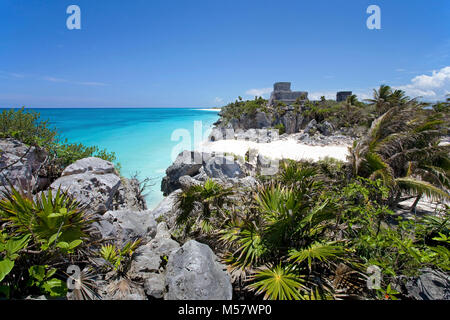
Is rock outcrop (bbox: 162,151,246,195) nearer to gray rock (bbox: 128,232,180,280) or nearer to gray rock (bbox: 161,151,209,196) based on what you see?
gray rock (bbox: 161,151,209,196)

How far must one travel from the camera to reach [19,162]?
4.33 m

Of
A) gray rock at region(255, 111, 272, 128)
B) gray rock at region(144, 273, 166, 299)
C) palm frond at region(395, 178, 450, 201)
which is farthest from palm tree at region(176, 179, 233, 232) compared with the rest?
gray rock at region(255, 111, 272, 128)

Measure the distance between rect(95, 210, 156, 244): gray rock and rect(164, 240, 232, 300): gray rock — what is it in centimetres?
132

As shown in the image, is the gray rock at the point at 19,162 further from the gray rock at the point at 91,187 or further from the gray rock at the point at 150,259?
the gray rock at the point at 150,259

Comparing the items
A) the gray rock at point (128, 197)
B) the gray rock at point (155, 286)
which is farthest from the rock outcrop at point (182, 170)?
the gray rock at point (155, 286)

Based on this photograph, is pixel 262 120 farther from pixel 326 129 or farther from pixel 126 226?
pixel 126 226

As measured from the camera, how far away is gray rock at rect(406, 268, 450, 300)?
2189mm

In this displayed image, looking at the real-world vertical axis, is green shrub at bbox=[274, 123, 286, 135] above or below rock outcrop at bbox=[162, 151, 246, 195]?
above

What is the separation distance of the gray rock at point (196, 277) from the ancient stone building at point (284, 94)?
161 ft

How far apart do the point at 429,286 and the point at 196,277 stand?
Result: 2579mm

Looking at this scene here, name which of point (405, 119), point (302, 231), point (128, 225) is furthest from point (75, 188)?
point (405, 119)

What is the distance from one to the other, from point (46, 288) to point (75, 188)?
2956 millimetres

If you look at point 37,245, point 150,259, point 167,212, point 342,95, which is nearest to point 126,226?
point 150,259

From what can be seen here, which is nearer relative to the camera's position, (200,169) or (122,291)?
(122,291)
